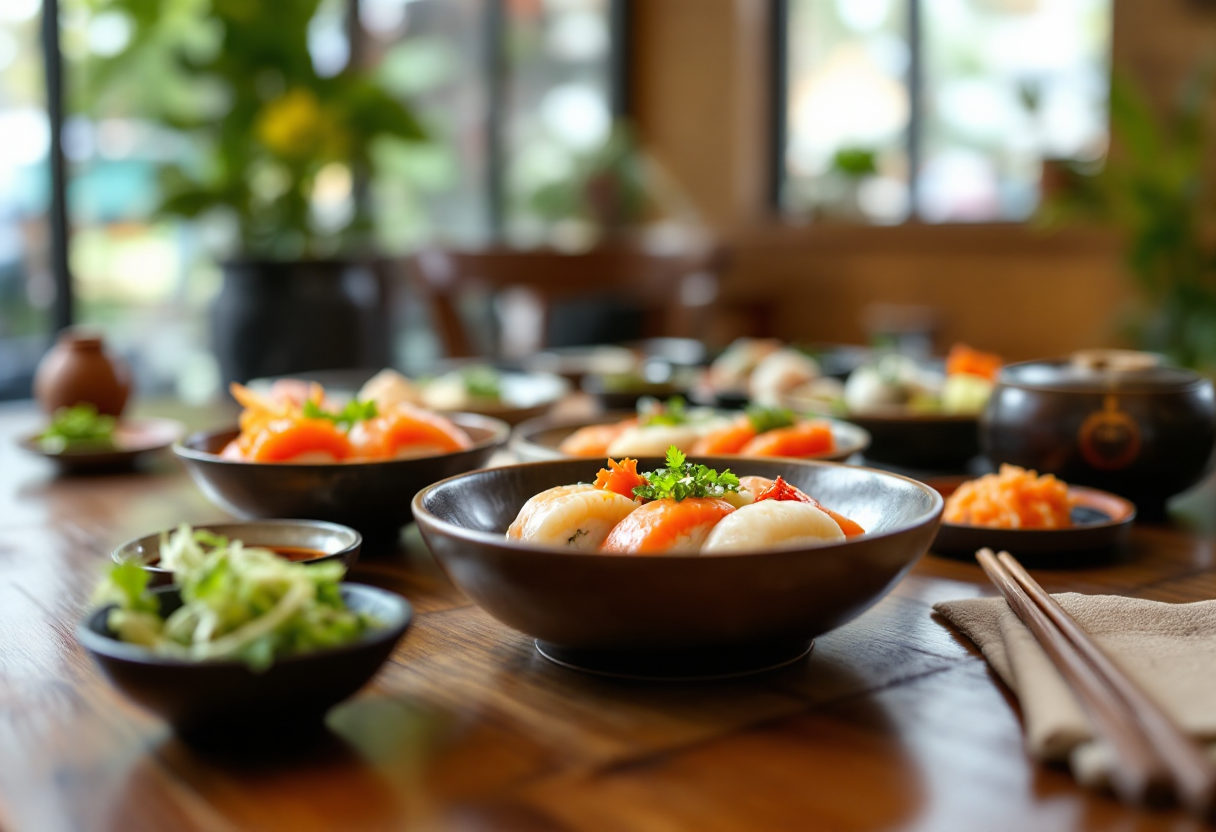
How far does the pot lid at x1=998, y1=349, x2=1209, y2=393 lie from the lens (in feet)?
4.28

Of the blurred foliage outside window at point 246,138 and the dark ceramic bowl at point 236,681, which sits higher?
the blurred foliage outside window at point 246,138

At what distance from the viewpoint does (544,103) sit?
6.12 metres

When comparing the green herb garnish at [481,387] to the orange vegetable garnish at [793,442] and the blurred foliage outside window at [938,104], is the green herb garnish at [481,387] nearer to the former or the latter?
the orange vegetable garnish at [793,442]

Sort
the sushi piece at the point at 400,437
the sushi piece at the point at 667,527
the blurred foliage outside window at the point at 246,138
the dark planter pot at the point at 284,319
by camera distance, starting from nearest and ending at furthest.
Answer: the sushi piece at the point at 667,527 → the sushi piece at the point at 400,437 → the dark planter pot at the point at 284,319 → the blurred foliage outside window at the point at 246,138

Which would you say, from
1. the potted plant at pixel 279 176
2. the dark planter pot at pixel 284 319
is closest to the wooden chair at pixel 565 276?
the potted plant at pixel 279 176

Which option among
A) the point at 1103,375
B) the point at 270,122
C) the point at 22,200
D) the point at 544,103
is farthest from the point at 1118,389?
the point at 544,103

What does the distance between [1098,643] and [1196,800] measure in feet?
0.90

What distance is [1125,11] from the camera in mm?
4766

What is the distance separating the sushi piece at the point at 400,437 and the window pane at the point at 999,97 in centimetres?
461

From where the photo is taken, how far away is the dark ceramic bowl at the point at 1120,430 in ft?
4.23

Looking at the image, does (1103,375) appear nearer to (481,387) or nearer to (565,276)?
(481,387)

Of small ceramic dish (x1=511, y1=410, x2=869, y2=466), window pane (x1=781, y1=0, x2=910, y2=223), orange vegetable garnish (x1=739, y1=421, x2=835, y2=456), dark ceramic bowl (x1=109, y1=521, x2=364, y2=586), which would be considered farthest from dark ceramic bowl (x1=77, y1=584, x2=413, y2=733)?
window pane (x1=781, y1=0, x2=910, y2=223)

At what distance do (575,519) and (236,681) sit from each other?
0.87ft

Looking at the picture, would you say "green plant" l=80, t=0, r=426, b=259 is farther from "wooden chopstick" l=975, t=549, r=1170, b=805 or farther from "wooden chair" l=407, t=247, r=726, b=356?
"wooden chopstick" l=975, t=549, r=1170, b=805
